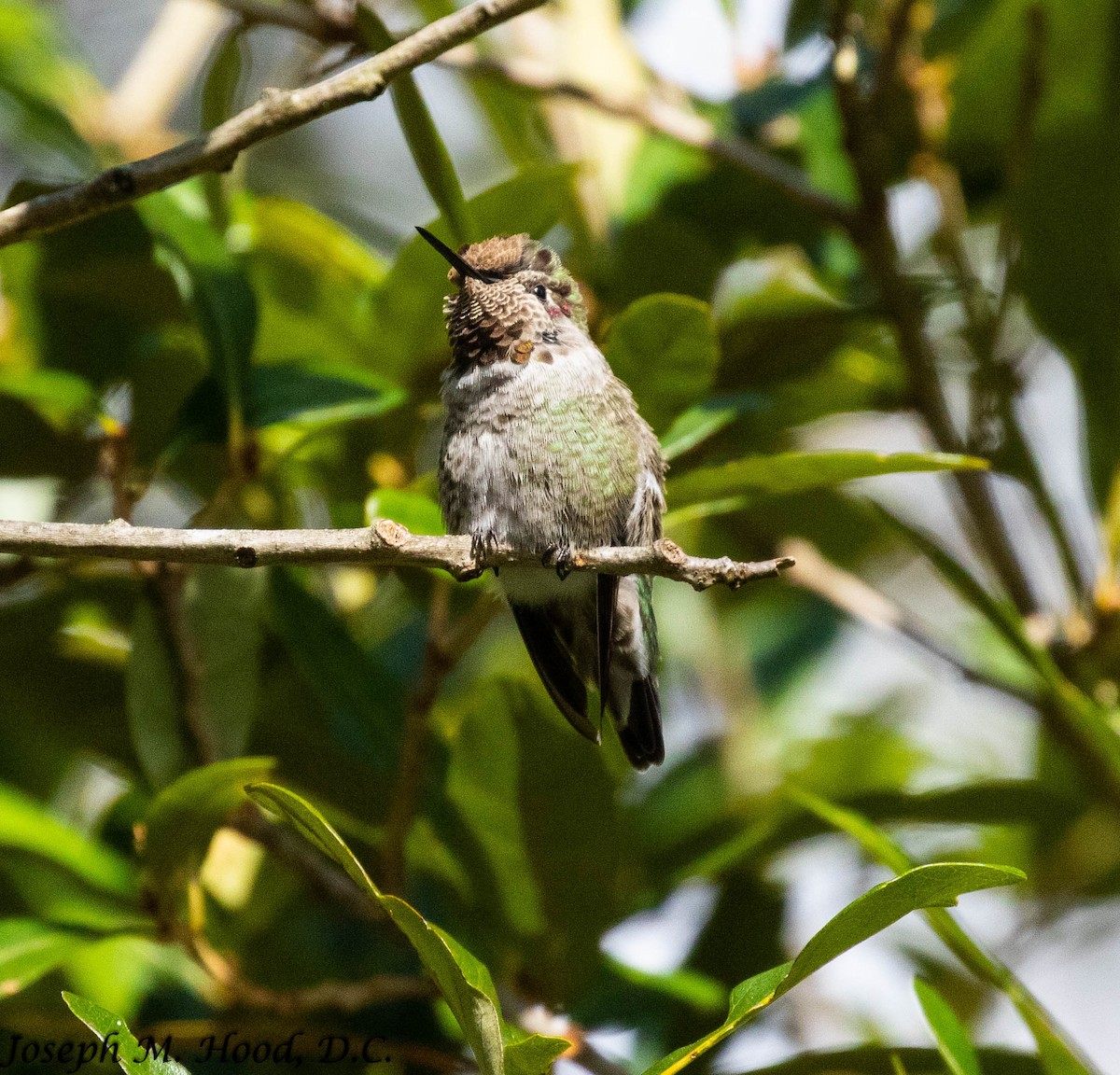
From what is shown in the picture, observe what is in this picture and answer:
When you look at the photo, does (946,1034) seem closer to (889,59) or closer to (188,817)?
(188,817)

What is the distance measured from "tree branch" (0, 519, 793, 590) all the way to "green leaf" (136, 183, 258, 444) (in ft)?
1.95

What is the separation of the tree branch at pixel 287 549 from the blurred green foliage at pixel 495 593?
284mm

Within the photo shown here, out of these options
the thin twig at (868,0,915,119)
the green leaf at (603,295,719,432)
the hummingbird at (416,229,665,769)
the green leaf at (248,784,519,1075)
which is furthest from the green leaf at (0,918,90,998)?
the thin twig at (868,0,915,119)

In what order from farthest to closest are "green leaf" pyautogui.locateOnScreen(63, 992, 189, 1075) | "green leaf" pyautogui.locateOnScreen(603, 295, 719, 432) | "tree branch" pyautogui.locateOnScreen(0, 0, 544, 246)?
"green leaf" pyautogui.locateOnScreen(603, 295, 719, 432), "tree branch" pyautogui.locateOnScreen(0, 0, 544, 246), "green leaf" pyautogui.locateOnScreen(63, 992, 189, 1075)

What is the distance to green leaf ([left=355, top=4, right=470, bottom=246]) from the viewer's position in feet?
6.35

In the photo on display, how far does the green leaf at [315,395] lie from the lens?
217cm

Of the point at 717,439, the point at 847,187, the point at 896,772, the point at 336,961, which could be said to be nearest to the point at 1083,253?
the point at 847,187

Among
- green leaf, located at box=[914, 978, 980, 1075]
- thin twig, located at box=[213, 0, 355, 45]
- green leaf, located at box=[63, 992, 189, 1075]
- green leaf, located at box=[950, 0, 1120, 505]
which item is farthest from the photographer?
green leaf, located at box=[950, 0, 1120, 505]

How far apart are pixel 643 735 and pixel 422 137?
112 centimetres

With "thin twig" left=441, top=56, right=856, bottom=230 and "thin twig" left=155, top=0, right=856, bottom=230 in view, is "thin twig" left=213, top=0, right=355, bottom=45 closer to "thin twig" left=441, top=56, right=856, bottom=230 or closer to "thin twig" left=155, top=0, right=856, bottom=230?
"thin twig" left=155, top=0, right=856, bottom=230

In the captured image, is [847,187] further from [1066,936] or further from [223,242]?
[1066,936]

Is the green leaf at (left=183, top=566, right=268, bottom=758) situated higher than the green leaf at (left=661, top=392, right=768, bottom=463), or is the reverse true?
the green leaf at (left=661, top=392, right=768, bottom=463)

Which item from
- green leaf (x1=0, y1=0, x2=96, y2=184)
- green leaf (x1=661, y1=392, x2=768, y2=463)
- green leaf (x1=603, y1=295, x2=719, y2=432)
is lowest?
green leaf (x1=661, y1=392, x2=768, y2=463)

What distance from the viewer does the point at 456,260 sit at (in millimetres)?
2303
